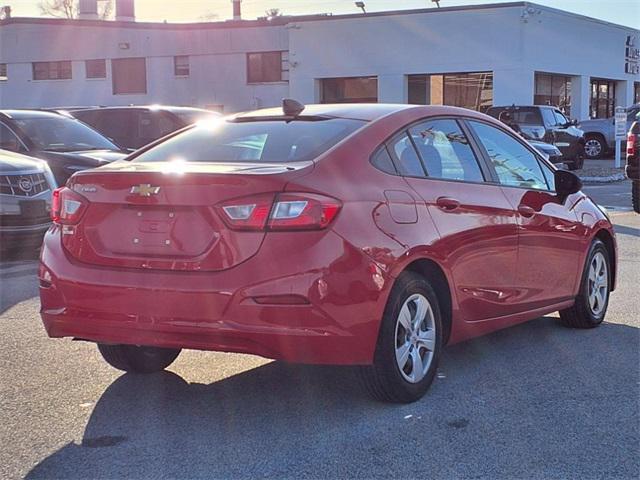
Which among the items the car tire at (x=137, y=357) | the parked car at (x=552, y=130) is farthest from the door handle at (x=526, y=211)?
the parked car at (x=552, y=130)

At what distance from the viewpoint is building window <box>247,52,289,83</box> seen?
38219 millimetres

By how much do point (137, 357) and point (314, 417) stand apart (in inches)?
51.4

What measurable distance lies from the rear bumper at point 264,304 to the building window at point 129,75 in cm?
3872

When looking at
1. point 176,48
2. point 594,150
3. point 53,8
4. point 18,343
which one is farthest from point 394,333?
point 53,8

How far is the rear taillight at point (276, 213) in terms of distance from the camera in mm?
3920

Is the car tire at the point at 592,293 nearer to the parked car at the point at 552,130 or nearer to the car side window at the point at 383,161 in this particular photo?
the car side window at the point at 383,161

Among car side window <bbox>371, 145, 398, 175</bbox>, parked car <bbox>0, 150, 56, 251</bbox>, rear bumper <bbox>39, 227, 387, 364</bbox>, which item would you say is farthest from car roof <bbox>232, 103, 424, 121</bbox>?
parked car <bbox>0, 150, 56, 251</bbox>

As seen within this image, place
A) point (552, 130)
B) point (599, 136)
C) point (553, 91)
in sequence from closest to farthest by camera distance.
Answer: point (552, 130) → point (599, 136) → point (553, 91)

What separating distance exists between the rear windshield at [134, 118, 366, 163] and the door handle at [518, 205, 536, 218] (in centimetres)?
138

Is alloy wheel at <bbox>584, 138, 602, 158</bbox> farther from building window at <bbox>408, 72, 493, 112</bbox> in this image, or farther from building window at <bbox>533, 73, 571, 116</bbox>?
building window at <bbox>408, 72, 493, 112</bbox>

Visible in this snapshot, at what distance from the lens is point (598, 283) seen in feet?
21.0

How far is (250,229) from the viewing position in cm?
392

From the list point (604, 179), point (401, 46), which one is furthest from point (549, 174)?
point (401, 46)

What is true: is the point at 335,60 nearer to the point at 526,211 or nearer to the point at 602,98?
the point at 602,98
